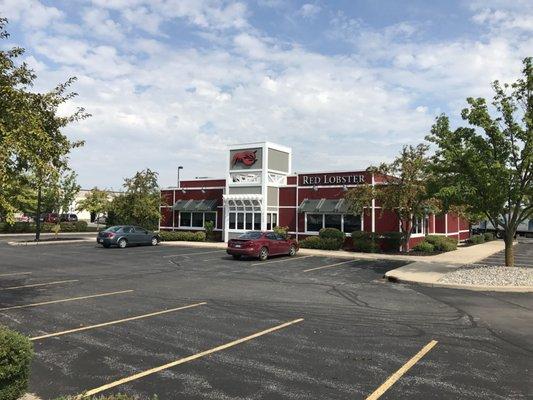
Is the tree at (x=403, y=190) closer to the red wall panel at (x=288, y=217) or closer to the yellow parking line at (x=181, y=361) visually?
the red wall panel at (x=288, y=217)

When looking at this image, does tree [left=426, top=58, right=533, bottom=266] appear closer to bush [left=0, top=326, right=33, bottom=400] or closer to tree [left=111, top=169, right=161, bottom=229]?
bush [left=0, top=326, right=33, bottom=400]

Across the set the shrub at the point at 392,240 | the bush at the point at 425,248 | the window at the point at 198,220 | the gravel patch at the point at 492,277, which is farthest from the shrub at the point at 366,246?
the window at the point at 198,220

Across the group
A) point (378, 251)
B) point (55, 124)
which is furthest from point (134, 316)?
point (378, 251)

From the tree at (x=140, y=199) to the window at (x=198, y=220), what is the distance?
2.92 meters

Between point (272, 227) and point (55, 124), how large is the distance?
23.2m

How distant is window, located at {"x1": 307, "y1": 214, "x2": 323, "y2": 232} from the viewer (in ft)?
103

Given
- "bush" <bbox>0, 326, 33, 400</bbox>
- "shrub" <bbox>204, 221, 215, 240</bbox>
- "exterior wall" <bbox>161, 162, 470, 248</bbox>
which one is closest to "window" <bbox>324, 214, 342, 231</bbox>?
"exterior wall" <bbox>161, 162, 470, 248</bbox>

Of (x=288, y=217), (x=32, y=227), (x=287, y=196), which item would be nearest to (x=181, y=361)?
(x=288, y=217)

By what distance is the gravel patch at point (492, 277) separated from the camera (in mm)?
14891

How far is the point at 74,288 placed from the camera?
1334cm

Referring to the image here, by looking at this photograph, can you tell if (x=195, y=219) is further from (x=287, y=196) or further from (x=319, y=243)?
(x=319, y=243)

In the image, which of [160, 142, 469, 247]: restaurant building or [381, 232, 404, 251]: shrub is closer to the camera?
[381, 232, 404, 251]: shrub

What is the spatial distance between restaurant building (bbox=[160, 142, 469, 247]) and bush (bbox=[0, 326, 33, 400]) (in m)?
25.3

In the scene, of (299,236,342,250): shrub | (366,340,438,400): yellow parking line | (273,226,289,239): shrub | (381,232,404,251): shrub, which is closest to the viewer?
(366,340,438,400): yellow parking line
